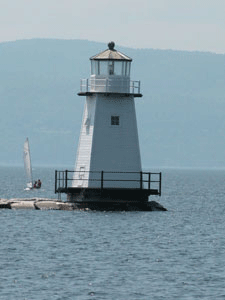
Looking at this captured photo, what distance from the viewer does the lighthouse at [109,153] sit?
6312cm

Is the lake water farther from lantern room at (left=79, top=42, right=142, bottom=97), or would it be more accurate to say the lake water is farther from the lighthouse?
lantern room at (left=79, top=42, right=142, bottom=97)

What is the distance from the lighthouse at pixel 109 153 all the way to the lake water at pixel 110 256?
4.59 feet

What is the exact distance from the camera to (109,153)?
63469 millimetres

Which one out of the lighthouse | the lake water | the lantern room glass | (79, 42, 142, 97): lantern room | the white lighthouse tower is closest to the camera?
the lake water

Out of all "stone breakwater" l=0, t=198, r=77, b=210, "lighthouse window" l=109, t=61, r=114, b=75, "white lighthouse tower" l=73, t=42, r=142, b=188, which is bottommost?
"stone breakwater" l=0, t=198, r=77, b=210

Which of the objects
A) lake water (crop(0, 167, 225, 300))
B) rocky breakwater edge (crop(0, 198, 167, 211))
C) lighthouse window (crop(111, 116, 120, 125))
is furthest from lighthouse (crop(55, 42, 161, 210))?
lake water (crop(0, 167, 225, 300))

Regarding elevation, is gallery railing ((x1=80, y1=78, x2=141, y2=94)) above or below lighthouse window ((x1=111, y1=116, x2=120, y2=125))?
above

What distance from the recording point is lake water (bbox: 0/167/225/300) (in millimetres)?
36688

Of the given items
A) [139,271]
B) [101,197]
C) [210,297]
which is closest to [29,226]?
[101,197]

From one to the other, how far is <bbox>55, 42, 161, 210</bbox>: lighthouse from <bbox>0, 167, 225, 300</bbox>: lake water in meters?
1.40

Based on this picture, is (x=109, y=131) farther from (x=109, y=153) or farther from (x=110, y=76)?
(x=110, y=76)

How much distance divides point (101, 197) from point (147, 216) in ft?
10.4

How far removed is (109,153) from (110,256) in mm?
19094

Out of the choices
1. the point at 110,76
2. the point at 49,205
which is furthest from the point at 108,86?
the point at 49,205
